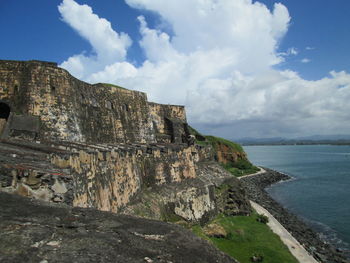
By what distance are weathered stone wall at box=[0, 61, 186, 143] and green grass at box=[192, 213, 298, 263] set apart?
8.90m

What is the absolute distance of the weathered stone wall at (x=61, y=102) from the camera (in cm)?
1327

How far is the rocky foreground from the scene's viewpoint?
7.98 ft

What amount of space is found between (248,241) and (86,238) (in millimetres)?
18075

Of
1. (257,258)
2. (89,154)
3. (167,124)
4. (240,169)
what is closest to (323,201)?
(167,124)

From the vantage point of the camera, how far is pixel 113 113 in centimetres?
1994

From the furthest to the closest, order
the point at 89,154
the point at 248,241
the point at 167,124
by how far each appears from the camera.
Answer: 1. the point at 167,124
2. the point at 248,241
3. the point at 89,154

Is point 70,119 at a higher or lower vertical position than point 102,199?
higher

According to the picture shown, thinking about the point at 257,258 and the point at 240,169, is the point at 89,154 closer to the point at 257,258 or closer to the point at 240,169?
the point at 257,258

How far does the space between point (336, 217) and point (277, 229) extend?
12.0 meters

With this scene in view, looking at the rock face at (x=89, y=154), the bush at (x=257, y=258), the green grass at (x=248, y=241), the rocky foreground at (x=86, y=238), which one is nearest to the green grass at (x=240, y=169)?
the rock face at (x=89, y=154)

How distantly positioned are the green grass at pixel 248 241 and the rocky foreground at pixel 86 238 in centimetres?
1174

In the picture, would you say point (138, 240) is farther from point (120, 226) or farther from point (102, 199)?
point (102, 199)

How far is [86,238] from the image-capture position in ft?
9.30

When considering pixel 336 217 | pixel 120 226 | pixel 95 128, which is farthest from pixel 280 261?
pixel 336 217
